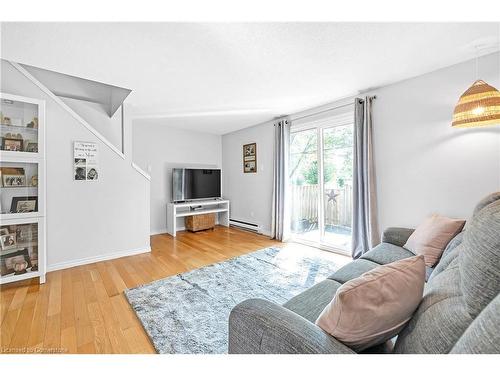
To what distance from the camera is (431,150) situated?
243cm

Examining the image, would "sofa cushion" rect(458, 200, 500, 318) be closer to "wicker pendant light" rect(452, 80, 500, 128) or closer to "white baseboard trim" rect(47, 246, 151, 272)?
"wicker pendant light" rect(452, 80, 500, 128)

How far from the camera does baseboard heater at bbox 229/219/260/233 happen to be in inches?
187

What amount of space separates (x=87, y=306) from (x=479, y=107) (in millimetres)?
3771

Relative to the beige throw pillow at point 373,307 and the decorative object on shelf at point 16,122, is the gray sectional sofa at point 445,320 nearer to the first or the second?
the beige throw pillow at point 373,307

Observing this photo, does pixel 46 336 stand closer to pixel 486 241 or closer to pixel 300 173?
pixel 486 241

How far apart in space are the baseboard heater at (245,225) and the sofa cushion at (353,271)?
297cm

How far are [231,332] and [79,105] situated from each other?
13.7ft

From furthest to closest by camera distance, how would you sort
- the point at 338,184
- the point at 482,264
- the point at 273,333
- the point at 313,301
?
the point at 338,184 < the point at 313,301 < the point at 273,333 < the point at 482,264

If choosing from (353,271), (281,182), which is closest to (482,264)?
(353,271)

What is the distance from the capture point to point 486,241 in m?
0.66

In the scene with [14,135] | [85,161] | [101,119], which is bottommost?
[85,161]

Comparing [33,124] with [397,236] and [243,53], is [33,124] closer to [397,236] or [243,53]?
[243,53]

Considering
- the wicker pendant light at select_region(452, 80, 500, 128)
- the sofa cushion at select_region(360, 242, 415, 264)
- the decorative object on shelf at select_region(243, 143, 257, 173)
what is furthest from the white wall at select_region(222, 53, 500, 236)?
the decorative object on shelf at select_region(243, 143, 257, 173)

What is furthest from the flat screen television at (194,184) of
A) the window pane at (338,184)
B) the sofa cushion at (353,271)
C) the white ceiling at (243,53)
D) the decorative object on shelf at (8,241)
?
the sofa cushion at (353,271)
